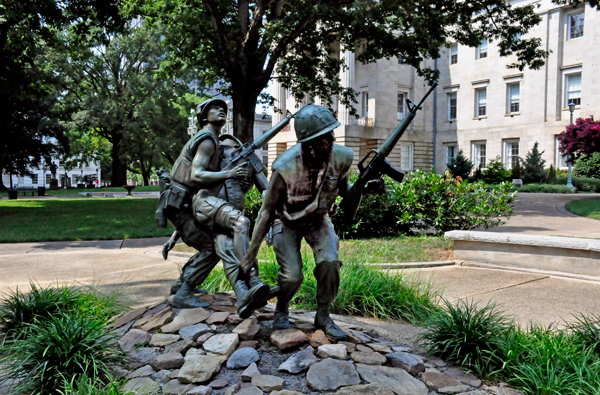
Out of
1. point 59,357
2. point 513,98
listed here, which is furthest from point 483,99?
point 59,357

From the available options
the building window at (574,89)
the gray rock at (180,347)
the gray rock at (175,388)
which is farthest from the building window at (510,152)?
the gray rock at (175,388)

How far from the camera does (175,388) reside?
3.43 meters

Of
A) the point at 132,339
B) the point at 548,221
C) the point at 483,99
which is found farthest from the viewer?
the point at 483,99

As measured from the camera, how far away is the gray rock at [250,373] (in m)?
3.49

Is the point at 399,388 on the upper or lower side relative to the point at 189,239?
lower

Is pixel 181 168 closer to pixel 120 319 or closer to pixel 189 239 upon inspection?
pixel 189 239

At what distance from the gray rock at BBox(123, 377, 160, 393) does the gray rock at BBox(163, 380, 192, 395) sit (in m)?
0.07

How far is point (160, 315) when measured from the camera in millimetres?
4570

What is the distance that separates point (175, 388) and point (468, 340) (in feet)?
7.79

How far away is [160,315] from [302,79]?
1674cm

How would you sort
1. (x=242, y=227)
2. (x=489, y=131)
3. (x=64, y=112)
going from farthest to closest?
(x=489, y=131), (x=64, y=112), (x=242, y=227)

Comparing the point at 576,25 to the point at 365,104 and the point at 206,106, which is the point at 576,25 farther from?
the point at 206,106

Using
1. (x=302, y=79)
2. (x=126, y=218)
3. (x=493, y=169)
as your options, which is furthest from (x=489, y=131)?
(x=126, y=218)

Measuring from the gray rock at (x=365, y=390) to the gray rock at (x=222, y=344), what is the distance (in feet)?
3.13
